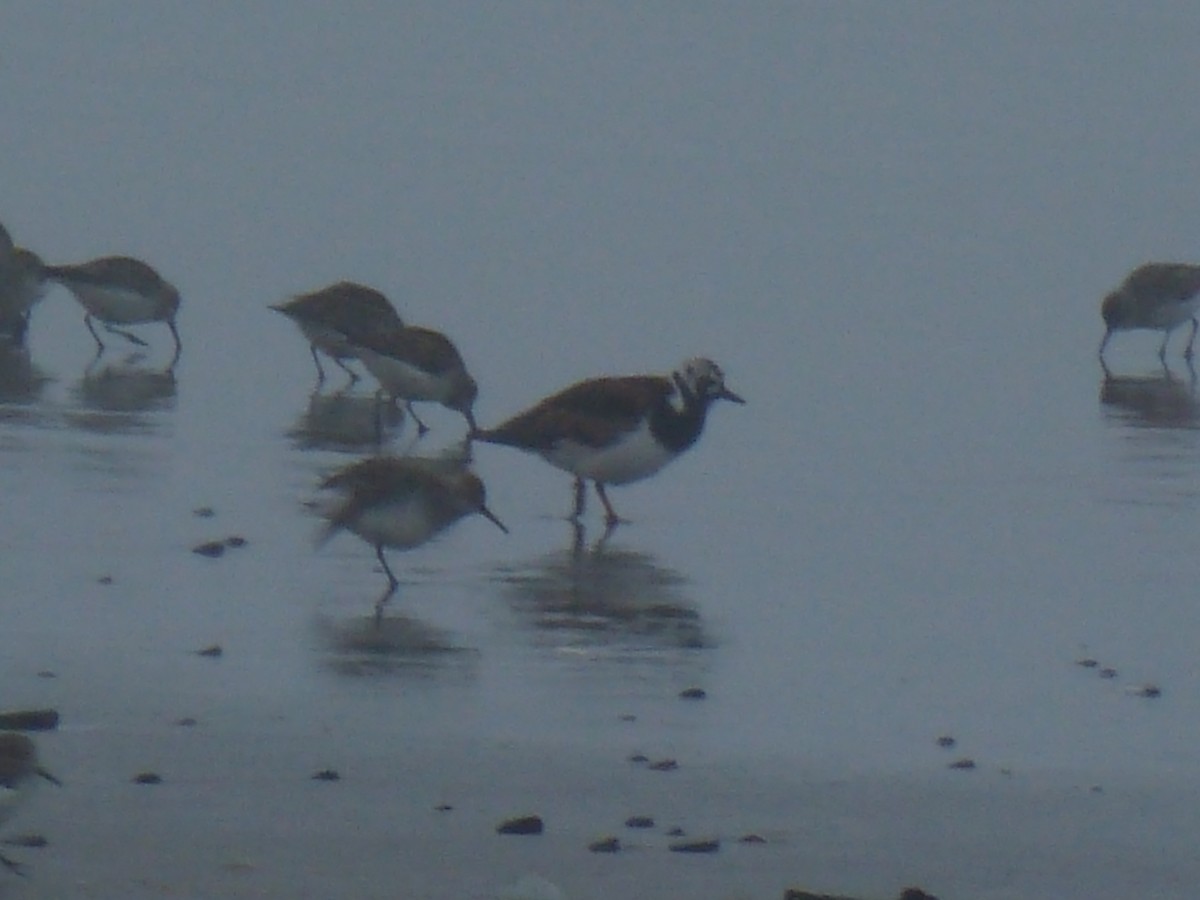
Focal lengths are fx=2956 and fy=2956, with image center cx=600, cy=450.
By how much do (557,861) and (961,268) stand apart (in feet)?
46.1

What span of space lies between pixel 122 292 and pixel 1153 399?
18.6 feet

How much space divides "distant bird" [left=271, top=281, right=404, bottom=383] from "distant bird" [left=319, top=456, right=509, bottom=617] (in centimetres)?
519

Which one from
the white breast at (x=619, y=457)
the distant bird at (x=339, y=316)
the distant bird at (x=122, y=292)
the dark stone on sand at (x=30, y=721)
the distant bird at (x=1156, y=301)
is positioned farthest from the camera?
the distant bird at (x=1156, y=301)

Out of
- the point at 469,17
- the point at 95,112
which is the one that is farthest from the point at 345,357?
the point at 469,17

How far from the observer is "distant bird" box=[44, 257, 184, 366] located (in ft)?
53.8

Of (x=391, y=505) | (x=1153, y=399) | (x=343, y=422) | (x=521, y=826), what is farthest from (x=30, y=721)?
(x=1153, y=399)

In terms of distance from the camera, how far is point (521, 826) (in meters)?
6.54

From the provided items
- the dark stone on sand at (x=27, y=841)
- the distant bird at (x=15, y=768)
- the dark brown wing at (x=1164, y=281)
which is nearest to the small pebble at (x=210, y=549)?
the dark stone on sand at (x=27, y=841)

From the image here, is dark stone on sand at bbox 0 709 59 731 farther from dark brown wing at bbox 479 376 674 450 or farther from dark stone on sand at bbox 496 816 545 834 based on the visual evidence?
dark brown wing at bbox 479 376 674 450

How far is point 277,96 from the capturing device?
2944 centimetres

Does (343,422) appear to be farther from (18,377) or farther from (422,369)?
(18,377)

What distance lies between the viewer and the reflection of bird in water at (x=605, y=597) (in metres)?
9.15

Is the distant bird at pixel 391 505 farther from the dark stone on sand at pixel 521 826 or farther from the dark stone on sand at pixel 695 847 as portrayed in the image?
the dark stone on sand at pixel 695 847

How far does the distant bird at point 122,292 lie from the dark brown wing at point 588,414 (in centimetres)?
435
